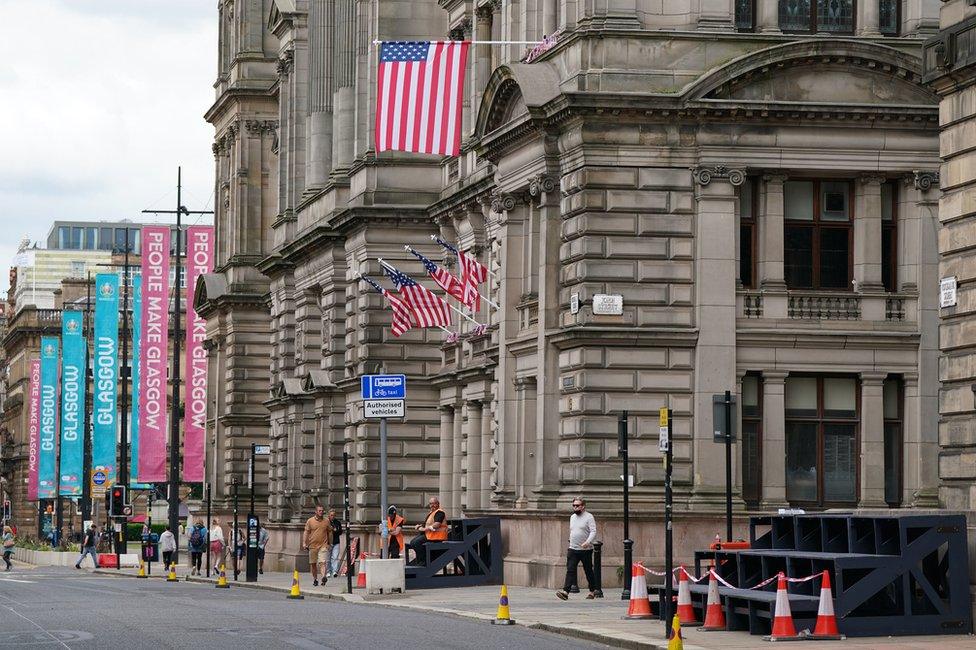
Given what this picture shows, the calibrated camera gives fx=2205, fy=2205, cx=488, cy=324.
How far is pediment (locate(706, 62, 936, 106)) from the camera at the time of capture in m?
44.7

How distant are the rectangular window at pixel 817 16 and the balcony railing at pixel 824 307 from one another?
18.5ft

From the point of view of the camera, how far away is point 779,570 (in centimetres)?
3052

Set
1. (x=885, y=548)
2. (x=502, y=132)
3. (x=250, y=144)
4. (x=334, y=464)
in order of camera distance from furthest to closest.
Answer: (x=250, y=144) → (x=334, y=464) → (x=502, y=132) → (x=885, y=548)

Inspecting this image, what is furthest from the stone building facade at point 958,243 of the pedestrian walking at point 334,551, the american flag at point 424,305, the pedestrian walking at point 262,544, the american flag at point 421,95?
the pedestrian walking at point 262,544

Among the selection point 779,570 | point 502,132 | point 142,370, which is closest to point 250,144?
point 142,370

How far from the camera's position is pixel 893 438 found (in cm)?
4559

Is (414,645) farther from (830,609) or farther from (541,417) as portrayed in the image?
(541,417)

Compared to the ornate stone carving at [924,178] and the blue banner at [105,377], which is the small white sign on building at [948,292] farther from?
the blue banner at [105,377]

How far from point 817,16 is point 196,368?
52.5 m

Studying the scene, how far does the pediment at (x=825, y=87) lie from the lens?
147 ft

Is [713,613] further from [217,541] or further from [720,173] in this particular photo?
[217,541]

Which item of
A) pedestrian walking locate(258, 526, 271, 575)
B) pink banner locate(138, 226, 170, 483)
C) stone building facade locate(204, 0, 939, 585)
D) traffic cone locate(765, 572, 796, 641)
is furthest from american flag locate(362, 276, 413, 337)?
pink banner locate(138, 226, 170, 483)

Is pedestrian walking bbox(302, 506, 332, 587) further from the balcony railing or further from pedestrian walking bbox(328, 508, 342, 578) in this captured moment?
the balcony railing

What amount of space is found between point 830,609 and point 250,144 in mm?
65280
